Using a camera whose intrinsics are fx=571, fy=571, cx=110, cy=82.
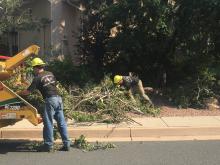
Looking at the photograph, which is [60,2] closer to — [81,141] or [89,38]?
[89,38]

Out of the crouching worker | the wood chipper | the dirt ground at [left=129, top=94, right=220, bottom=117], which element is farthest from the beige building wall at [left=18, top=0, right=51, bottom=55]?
the wood chipper

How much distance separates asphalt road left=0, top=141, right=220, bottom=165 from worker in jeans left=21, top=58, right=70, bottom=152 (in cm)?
24

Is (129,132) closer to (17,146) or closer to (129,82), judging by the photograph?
(17,146)

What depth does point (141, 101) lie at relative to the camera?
15.1m

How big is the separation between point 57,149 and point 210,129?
3.51 m

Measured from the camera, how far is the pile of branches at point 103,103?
1372 centimetres

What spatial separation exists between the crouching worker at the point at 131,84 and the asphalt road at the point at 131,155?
3547 millimetres

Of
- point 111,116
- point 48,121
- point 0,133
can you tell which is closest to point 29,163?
point 48,121

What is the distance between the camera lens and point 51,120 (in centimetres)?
1065

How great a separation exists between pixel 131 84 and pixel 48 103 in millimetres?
4689

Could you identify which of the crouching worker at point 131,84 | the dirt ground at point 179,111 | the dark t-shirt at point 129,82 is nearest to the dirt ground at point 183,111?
the dirt ground at point 179,111

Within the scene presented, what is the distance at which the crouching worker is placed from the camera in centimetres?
1481

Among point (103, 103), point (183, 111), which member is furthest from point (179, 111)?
point (103, 103)

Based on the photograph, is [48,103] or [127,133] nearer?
[48,103]
